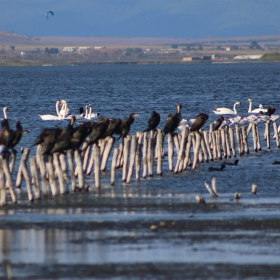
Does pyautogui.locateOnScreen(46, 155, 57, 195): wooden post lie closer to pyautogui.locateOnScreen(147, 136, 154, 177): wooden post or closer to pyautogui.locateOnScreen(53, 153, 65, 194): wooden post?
pyautogui.locateOnScreen(53, 153, 65, 194): wooden post

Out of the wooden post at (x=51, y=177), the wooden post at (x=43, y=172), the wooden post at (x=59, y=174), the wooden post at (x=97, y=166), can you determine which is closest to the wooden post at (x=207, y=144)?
the wooden post at (x=97, y=166)

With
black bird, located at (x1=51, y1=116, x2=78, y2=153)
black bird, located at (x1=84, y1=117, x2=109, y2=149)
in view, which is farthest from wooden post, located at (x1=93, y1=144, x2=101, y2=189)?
black bird, located at (x1=84, y1=117, x2=109, y2=149)

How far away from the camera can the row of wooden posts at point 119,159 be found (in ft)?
57.5

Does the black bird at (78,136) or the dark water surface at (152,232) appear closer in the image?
the dark water surface at (152,232)

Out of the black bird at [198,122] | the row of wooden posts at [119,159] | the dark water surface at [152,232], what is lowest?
the dark water surface at [152,232]

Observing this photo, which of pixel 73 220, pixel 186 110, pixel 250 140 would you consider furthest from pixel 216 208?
pixel 186 110

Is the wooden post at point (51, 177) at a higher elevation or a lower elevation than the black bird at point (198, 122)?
lower

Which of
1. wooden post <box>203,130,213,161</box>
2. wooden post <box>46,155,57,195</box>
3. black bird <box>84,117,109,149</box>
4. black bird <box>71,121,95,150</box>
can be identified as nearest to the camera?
wooden post <box>46,155,57,195</box>

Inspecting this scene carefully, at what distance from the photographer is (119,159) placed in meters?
22.3

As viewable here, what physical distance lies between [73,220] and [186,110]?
1278 inches

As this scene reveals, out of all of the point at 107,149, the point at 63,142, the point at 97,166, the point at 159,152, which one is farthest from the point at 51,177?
the point at 159,152

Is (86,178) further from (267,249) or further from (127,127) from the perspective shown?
(267,249)

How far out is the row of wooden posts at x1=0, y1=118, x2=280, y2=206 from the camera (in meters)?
17.5

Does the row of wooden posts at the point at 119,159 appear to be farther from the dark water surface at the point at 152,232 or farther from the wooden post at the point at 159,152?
the dark water surface at the point at 152,232
